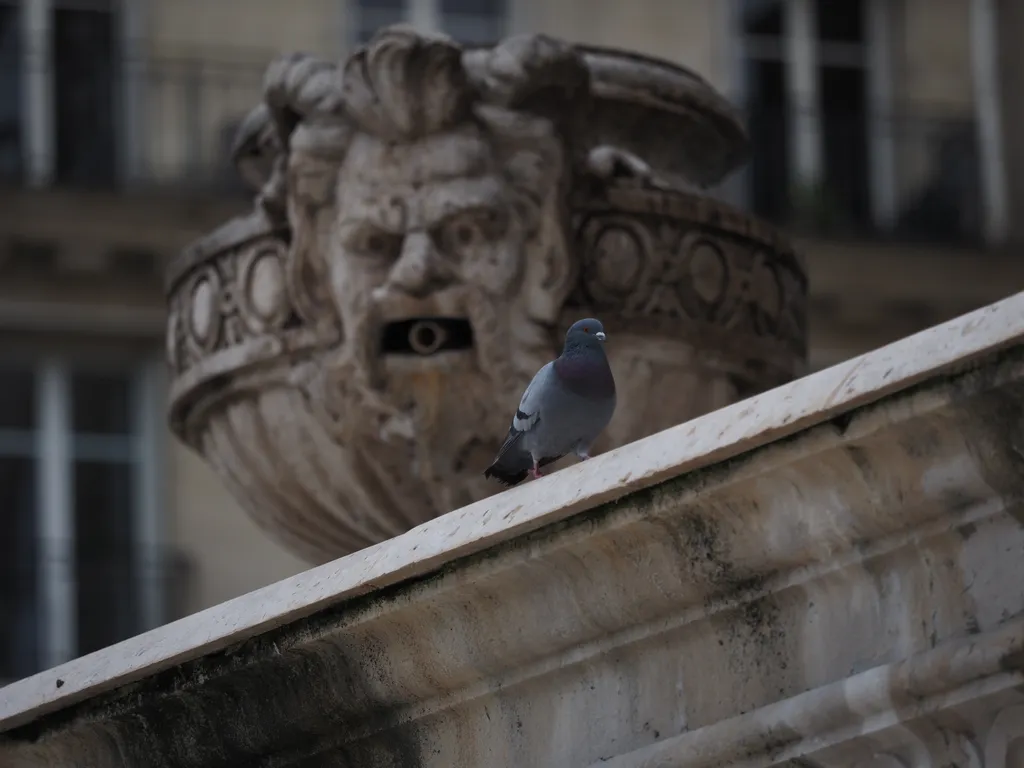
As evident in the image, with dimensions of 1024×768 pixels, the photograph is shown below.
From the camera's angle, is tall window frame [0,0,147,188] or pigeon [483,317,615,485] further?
tall window frame [0,0,147,188]

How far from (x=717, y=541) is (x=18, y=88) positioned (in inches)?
536

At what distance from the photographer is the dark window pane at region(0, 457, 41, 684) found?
50.8ft

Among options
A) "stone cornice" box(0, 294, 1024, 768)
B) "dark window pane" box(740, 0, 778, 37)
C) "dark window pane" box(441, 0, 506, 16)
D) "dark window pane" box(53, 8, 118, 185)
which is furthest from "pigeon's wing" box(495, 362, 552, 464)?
"dark window pane" box(740, 0, 778, 37)

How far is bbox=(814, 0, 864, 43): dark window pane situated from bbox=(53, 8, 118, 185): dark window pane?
4.07m

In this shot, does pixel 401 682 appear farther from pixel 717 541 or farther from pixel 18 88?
pixel 18 88

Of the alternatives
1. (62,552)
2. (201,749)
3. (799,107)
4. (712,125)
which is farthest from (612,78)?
(799,107)

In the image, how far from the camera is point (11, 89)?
16.6 metres

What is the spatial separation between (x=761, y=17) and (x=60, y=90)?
4119mm

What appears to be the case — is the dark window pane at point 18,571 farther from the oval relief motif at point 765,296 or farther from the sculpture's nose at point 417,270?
the sculpture's nose at point 417,270

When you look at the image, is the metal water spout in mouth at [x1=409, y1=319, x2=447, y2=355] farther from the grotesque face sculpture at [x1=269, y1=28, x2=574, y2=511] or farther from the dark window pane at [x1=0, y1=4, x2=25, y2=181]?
the dark window pane at [x1=0, y1=4, x2=25, y2=181]

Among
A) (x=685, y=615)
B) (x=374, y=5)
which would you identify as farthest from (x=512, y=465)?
(x=374, y=5)

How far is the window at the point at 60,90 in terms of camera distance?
649 inches

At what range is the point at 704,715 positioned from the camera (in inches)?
136

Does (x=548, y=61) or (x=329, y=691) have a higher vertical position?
(x=548, y=61)
